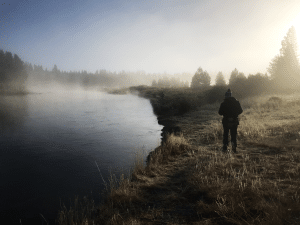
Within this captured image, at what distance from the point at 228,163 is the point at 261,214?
137 inches

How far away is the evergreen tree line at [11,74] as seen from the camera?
92.3 metres

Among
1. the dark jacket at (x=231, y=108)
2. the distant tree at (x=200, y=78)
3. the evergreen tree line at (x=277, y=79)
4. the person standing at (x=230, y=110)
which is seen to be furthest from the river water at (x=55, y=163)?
the distant tree at (x=200, y=78)

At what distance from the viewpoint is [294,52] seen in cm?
4028

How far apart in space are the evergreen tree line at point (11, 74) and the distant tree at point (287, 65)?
100 metres

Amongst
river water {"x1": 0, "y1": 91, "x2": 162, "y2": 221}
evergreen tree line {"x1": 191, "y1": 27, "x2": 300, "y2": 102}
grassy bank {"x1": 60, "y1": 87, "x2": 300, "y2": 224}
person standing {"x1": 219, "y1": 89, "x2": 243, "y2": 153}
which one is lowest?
river water {"x1": 0, "y1": 91, "x2": 162, "y2": 221}

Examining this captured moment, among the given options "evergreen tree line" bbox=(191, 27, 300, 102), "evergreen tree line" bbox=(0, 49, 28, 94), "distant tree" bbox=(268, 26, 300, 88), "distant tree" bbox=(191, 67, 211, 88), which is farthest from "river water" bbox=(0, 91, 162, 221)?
"evergreen tree line" bbox=(0, 49, 28, 94)

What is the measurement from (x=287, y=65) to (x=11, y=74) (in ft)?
386

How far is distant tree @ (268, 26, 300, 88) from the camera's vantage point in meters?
34.9

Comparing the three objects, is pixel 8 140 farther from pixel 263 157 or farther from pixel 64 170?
pixel 263 157

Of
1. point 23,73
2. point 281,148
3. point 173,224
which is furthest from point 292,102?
point 23,73

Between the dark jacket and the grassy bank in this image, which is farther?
the dark jacket

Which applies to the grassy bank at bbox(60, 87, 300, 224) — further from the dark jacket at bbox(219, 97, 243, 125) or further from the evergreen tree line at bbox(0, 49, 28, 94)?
the evergreen tree line at bbox(0, 49, 28, 94)

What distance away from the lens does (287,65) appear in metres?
38.5

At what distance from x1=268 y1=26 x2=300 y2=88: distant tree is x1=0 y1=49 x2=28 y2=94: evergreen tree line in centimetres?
10012
